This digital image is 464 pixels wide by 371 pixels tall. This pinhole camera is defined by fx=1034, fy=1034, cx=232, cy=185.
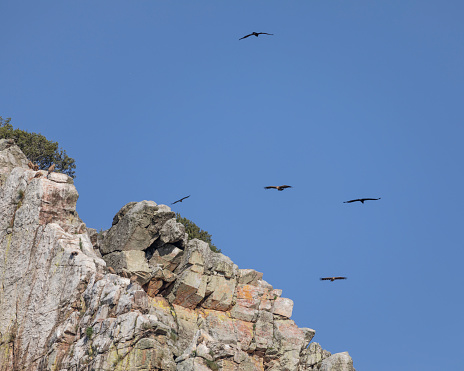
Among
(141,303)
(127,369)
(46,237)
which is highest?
(46,237)

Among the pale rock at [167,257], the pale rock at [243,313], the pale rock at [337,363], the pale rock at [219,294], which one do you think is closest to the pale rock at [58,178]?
the pale rock at [167,257]

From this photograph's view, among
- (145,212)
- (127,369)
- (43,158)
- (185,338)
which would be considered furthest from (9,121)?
(127,369)

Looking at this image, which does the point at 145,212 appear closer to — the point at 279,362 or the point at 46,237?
the point at 46,237

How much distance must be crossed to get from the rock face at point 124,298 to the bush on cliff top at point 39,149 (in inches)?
618

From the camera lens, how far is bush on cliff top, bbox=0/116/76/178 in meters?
123

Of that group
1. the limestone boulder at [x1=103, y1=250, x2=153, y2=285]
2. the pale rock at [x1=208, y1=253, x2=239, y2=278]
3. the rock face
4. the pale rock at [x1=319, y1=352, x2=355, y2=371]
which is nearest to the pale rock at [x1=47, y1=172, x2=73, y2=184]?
the rock face

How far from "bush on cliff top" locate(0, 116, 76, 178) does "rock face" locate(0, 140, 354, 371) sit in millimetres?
15709

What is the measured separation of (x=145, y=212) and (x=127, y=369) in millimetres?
23503

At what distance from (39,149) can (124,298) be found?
39.4 m

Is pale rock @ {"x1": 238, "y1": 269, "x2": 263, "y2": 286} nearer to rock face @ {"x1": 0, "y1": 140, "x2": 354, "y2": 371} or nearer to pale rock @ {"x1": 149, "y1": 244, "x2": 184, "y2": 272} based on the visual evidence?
rock face @ {"x1": 0, "y1": 140, "x2": 354, "y2": 371}

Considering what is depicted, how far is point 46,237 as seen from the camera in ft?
315

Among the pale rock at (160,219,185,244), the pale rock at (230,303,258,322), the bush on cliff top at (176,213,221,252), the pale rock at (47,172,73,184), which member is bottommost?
the pale rock at (230,303,258,322)

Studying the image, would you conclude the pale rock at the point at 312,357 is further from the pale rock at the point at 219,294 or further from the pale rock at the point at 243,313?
the pale rock at the point at 219,294

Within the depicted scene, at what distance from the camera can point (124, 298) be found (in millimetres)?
90125
